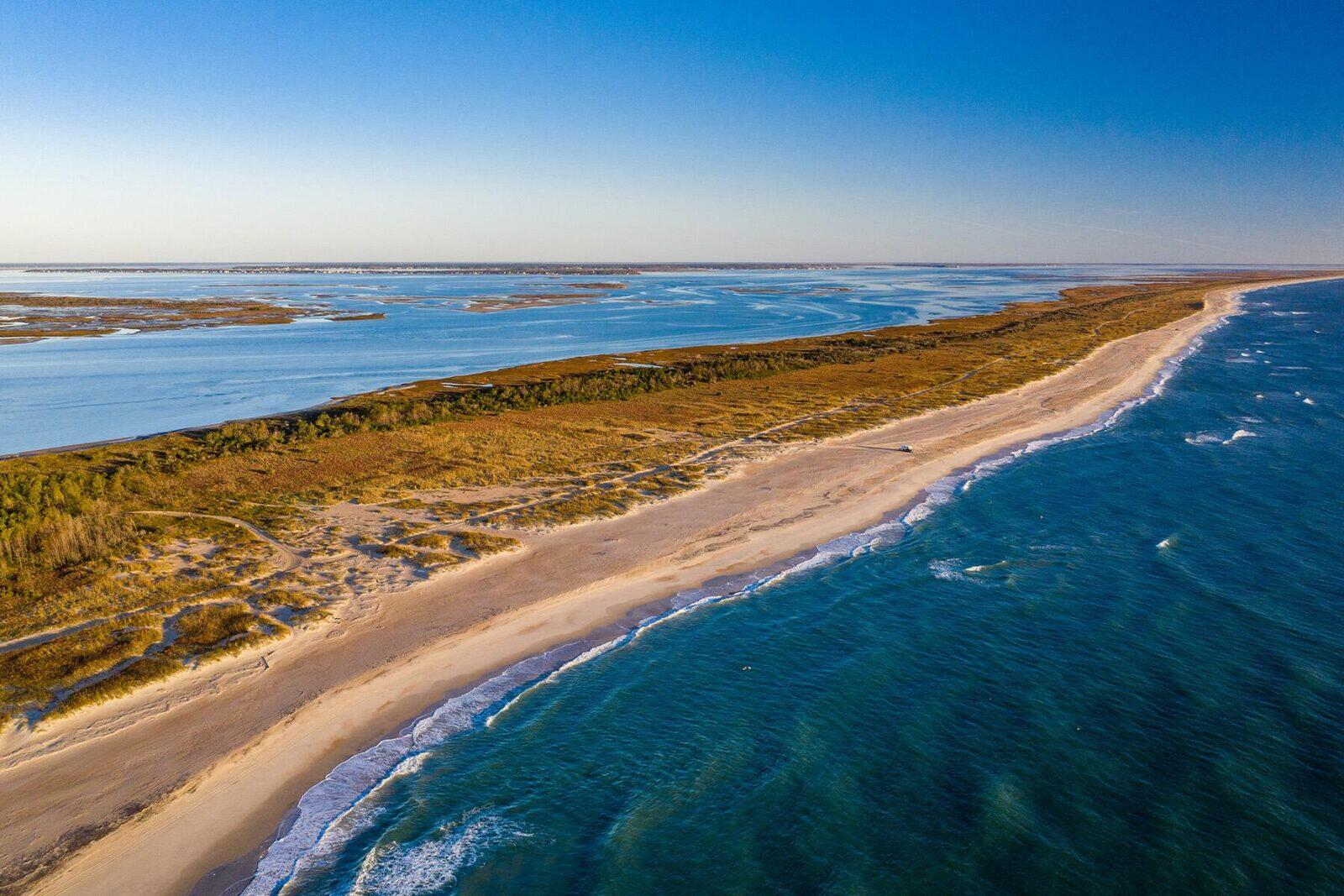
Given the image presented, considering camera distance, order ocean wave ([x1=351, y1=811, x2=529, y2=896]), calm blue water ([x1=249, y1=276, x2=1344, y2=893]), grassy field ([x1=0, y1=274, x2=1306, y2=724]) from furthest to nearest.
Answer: grassy field ([x1=0, y1=274, x2=1306, y2=724]) < calm blue water ([x1=249, y1=276, x2=1344, y2=893]) < ocean wave ([x1=351, y1=811, x2=529, y2=896])

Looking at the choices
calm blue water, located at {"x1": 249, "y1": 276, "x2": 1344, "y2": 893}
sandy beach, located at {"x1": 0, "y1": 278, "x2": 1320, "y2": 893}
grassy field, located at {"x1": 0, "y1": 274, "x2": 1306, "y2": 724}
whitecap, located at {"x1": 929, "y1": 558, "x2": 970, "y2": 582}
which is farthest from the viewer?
whitecap, located at {"x1": 929, "y1": 558, "x2": 970, "y2": 582}

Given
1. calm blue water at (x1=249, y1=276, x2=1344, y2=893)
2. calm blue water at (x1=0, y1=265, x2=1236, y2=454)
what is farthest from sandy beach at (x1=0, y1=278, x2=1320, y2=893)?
calm blue water at (x1=0, y1=265, x2=1236, y2=454)

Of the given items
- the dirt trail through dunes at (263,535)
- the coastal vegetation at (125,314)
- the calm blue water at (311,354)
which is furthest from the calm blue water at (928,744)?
the coastal vegetation at (125,314)

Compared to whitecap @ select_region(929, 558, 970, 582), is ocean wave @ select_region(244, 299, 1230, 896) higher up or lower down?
lower down

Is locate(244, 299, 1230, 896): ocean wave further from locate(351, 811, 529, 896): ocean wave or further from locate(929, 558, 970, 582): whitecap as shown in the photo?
locate(929, 558, 970, 582): whitecap

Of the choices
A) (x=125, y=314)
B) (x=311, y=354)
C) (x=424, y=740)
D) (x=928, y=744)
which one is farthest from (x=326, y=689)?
(x=125, y=314)

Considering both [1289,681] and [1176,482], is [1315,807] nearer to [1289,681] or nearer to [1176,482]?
[1289,681]

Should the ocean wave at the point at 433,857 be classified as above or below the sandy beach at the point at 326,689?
below

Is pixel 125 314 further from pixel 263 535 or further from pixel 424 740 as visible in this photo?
→ pixel 424 740

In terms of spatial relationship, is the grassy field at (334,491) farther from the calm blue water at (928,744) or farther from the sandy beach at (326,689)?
the calm blue water at (928,744)
